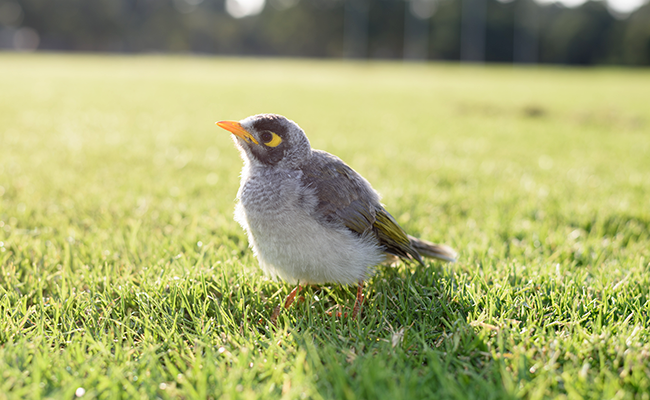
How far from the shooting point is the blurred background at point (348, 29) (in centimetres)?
7388

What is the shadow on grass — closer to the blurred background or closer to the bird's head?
the bird's head

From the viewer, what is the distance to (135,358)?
8.39 ft

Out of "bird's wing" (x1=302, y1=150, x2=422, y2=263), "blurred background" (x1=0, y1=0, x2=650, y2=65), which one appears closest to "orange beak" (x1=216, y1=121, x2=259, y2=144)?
"bird's wing" (x1=302, y1=150, x2=422, y2=263)

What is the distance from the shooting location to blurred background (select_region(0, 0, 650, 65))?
73875 mm

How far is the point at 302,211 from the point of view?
2994 mm

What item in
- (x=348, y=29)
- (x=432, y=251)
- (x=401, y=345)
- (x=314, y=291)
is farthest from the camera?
(x=348, y=29)

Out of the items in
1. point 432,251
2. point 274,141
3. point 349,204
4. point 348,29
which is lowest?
point 432,251

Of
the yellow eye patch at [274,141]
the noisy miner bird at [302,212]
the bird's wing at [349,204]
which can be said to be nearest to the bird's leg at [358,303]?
the noisy miner bird at [302,212]

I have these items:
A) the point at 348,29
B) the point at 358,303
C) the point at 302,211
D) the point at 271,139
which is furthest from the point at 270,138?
the point at 348,29

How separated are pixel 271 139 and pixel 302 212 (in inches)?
22.4

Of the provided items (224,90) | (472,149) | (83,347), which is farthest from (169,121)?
(83,347)

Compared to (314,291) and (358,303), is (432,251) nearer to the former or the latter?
(358,303)

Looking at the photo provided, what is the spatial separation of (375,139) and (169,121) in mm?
5126

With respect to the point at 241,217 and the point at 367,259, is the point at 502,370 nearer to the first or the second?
the point at 367,259
